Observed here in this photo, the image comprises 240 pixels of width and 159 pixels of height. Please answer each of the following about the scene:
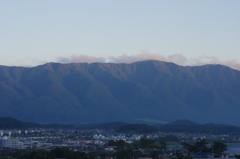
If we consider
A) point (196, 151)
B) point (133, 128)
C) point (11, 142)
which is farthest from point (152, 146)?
point (133, 128)

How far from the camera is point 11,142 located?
95.3 meters

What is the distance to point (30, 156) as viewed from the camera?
59406 mm

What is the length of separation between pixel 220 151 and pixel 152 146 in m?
10.7

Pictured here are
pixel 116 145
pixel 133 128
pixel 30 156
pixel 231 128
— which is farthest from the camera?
pixel 231 128

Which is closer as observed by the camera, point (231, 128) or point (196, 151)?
point (196, 151)

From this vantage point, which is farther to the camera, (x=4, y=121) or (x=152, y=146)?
(x=4, y=121)

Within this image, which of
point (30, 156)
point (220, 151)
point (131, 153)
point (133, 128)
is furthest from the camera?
point (133, 128)

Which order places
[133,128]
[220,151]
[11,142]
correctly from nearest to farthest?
[220,151] < [11,142] < [133,128]

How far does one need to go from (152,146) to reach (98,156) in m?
14.3

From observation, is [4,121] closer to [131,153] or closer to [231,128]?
[231,128]

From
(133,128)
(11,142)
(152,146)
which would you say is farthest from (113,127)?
(152,146)

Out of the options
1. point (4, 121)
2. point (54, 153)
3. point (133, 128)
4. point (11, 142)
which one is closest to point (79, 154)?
point (54, 153)

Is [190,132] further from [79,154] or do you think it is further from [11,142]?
[79,154]

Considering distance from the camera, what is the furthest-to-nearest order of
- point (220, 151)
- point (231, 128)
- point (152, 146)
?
point (231, 128)
point (152, 146)
point (220, 151)
